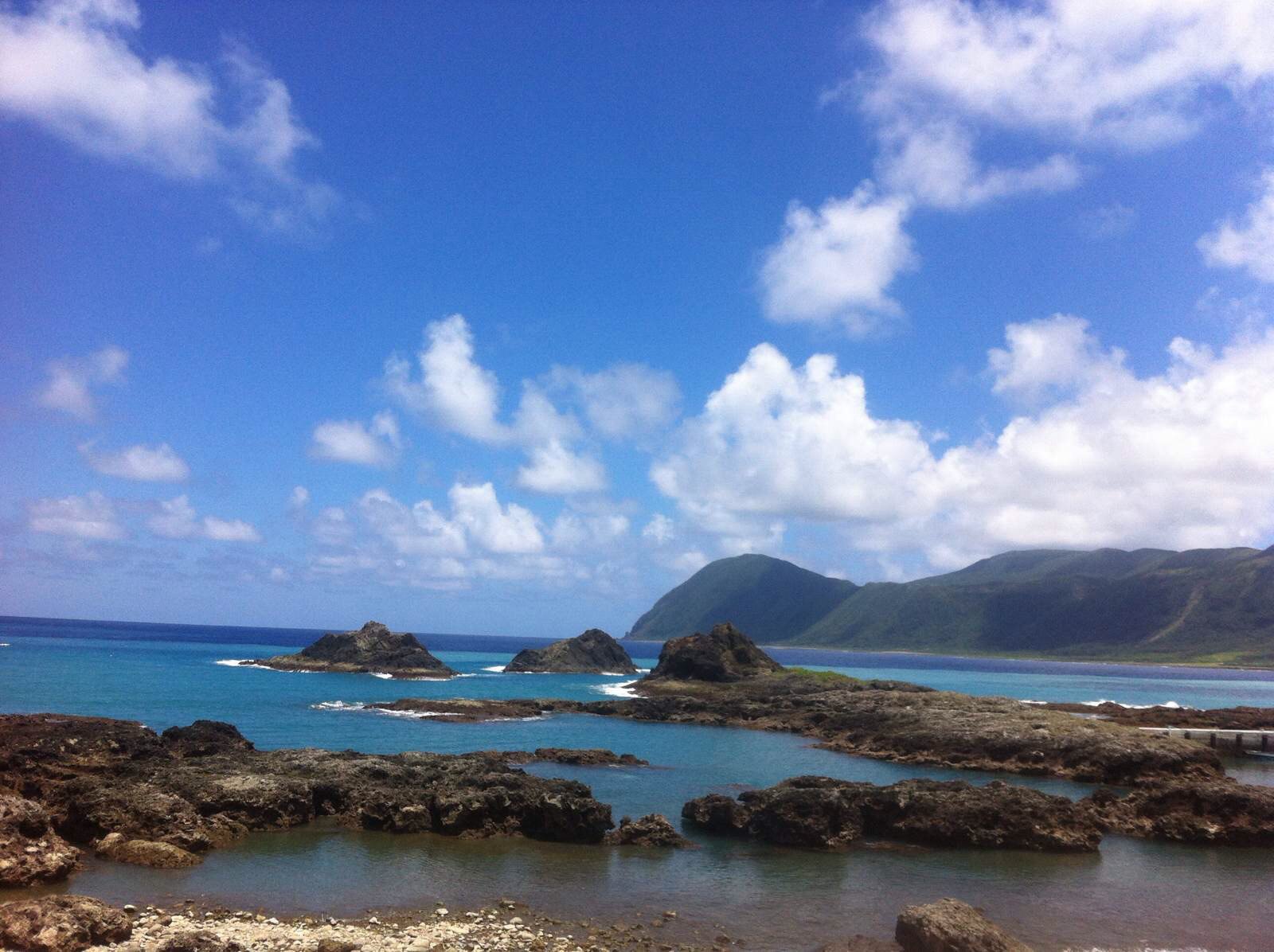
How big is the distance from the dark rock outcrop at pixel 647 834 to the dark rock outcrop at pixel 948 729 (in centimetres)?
2685

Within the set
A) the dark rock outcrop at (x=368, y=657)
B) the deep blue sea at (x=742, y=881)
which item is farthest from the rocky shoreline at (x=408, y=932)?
the dark rock outcrop at (x=368, y=657)

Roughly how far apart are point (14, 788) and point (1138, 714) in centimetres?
7619

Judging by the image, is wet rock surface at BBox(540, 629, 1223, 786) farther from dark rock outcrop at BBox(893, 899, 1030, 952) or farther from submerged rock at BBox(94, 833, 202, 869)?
submerged rock at BBox(94, 833, 202, 869)

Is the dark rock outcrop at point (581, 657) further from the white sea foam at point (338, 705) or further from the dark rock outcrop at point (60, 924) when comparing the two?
the dark rock outcrop at point (60, 924)

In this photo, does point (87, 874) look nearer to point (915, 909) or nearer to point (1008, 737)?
point (915, 909)

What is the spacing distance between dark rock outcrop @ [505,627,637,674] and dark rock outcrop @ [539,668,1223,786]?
2451 inches

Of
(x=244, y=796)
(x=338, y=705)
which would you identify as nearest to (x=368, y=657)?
(x=338, y=705)

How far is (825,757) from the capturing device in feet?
167

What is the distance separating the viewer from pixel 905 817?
29.3 meters

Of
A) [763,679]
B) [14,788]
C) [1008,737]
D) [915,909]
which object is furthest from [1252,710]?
[14,788]

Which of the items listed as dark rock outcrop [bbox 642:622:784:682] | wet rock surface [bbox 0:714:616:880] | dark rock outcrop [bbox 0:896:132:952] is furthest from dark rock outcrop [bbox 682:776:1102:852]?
dark rock outcrop [bbox 642:622:784:682]

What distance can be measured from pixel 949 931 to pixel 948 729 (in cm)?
3745

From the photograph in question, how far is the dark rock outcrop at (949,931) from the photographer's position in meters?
17.4

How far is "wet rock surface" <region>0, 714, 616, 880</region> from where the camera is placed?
80.7 feet
